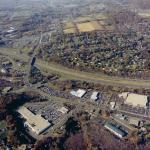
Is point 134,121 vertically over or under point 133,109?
under

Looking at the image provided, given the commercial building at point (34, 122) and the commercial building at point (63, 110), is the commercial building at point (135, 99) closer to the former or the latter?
the commercial building at point (63, 110)

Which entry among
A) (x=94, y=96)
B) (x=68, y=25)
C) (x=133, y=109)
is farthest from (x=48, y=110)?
(x=68, y=25)

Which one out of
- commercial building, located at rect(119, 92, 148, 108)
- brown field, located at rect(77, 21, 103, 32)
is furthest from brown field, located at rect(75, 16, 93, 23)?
commercial building, located at rect(119, 92, 148, 108)

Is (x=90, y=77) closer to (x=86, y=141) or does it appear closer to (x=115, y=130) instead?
(x=115, y=130)

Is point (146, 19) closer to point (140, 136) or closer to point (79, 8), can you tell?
point (79, 8)

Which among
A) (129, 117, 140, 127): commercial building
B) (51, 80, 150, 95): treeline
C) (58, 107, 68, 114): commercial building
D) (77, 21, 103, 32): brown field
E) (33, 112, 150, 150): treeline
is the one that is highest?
(77, 21, 103, 32): brown field

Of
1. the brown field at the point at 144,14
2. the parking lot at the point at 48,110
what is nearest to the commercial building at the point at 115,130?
the parking lot at the point at 48,110

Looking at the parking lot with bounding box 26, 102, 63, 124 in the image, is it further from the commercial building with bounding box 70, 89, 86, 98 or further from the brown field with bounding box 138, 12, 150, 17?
the brown field with bounding box 138, 12, 150, 17
